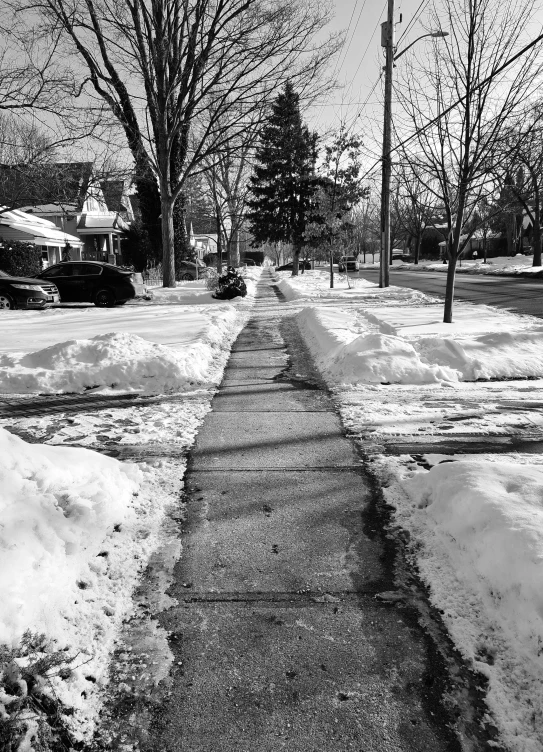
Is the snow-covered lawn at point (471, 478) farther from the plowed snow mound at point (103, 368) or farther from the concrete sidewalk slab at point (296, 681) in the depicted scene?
the plowed snow mound at point (103, 368)

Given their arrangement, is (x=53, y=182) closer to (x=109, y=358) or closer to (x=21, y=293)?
(x=21, y=293)

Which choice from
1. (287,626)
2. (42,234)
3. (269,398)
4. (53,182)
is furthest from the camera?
(42,234)

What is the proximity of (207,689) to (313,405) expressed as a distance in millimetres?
4466

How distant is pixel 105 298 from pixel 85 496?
1520cm

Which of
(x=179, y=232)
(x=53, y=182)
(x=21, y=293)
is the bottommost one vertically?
(x=21, y=293)

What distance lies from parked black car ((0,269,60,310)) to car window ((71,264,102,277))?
1525mm

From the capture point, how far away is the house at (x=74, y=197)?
61.0ft

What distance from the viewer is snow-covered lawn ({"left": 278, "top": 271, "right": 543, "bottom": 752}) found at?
93.6 inches

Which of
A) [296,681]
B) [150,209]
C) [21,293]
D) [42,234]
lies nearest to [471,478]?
[296,681]

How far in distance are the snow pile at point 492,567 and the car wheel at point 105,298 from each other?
1537 centimetres

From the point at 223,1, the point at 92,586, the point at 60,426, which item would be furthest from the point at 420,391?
the point at 223,1

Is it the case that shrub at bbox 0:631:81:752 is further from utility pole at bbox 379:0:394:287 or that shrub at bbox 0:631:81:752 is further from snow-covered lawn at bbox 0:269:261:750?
utility pole at bbox 379:0:394:287

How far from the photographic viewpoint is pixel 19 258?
A: 27344mm

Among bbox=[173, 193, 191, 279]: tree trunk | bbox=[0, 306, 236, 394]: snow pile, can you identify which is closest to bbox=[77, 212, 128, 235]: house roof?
bbox=[173, 193, 191, 279]: tree trunk
